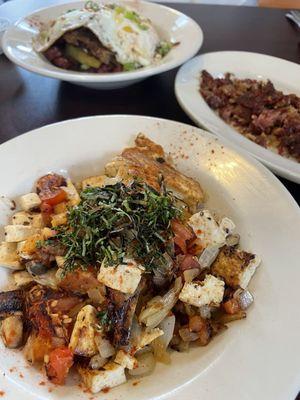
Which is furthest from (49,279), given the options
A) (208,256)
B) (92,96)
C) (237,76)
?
(237,76)

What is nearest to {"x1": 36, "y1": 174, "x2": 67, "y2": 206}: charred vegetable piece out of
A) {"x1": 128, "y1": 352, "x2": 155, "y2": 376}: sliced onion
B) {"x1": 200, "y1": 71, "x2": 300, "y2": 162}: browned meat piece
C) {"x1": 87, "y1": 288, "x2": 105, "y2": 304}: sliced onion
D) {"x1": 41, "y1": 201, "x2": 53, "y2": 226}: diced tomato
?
{"x1": 41, "y1": 201, "x2": 53, "y2": 226}: diced tomato

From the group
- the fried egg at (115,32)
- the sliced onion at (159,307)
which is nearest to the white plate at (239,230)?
the sliced onion at (159,307)

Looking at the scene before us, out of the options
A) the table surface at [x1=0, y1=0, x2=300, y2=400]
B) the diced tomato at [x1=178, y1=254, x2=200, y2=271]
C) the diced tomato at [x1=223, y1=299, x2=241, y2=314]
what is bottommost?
the table surface at [x1=0, y1=0, x2=300, y2=400]

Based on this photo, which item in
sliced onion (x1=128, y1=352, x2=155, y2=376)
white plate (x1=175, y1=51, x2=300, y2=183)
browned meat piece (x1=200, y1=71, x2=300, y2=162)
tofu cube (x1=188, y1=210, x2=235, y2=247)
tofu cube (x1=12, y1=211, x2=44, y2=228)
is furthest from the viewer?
Result: browned meat piece (x1=200, y1=71, x2=300, y2=162)

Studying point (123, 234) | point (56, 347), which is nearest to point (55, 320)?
point (56, 347)

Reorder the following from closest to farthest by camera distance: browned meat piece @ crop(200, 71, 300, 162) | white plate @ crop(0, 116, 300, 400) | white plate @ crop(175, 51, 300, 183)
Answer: white plate @ crop(0, 116, 300, 400) < white plate @ crop(175, 51, 300, 183) < browned meat piece @ crop(200, 71, 300, 162)

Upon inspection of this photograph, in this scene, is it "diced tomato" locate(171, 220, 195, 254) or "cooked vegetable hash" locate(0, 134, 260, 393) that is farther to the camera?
"diced tomato" locate(171, 220, 195, 254)

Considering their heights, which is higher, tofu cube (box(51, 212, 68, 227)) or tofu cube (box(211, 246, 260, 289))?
tofu cube (box(211, 246, 260, 289))

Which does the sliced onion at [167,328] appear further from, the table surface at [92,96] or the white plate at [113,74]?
the white plate at [113,74]

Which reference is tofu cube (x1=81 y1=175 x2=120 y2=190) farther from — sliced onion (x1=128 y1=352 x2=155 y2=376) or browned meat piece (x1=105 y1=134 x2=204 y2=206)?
sliced onion (x1=128 y1=352 x2=155 y2=376)

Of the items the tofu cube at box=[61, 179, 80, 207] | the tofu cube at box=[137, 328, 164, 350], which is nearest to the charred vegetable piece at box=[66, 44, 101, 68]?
the tofu cube at box=[61, 179, 80, 207]
